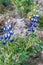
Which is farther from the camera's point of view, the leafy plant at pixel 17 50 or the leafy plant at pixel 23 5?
the leafy plant at pixel 23 5

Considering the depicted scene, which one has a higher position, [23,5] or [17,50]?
[23,5]

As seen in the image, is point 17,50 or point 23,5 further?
point 23,5

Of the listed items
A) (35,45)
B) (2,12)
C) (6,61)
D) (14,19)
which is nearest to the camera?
(6,61)

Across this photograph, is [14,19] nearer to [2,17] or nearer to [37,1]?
[2,17]

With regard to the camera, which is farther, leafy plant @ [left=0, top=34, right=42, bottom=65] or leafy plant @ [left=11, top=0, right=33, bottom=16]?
leafy plant @ [left=11, top=0, right=33, bottom=16]

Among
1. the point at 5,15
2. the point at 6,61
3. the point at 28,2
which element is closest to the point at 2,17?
the point at 5,15

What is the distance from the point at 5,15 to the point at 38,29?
92cm

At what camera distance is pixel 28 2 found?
4.85 metres

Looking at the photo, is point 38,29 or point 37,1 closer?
point 38,29

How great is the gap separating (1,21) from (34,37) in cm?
158

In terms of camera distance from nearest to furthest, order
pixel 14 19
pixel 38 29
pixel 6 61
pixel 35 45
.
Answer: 1. pixel 6 61
2. pixel 35 45
3. pixel 38 29
4. pixel 14 19

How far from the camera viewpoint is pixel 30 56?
363 cm

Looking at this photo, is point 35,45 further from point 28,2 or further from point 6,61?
point 28,2

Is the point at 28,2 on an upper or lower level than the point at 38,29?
upper
